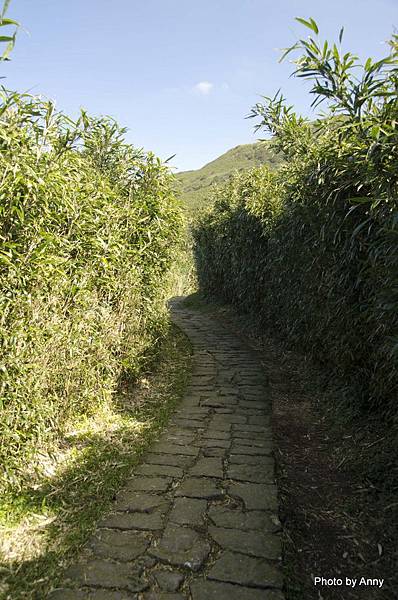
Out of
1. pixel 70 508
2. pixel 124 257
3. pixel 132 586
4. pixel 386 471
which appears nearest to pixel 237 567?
pixel 132 586

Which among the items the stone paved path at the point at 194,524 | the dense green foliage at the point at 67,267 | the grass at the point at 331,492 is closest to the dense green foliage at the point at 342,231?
the grass at the point at 331,492

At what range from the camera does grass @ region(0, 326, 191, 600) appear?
1687 mm

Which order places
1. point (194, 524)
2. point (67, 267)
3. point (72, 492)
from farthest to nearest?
point (67, 267) → point (72, 492) → point (194, 524)

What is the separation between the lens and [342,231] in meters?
2.95

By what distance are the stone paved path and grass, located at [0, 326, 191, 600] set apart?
0.30 ft

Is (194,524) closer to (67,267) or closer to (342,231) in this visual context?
(67,267)

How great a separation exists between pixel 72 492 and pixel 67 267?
138 cm

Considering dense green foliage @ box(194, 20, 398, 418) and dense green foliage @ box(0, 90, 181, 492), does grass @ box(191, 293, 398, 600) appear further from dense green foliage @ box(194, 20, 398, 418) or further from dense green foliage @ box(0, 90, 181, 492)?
dense green foliage @ box(0, 90, 181, 492)

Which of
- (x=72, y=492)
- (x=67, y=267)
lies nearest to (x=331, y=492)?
(x=72, y=492)

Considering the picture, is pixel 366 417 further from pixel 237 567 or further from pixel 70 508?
A: pixel 70 508

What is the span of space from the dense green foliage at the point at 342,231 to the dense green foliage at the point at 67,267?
4.61 feet

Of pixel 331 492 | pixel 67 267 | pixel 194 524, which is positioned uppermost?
pixel 67 267

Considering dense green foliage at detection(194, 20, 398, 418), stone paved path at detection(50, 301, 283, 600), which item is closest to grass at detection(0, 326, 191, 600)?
stone paved path at detection(50, 301, 283, 600)

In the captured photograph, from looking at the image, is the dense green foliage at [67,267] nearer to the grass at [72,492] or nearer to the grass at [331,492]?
the grass at [72,492]
